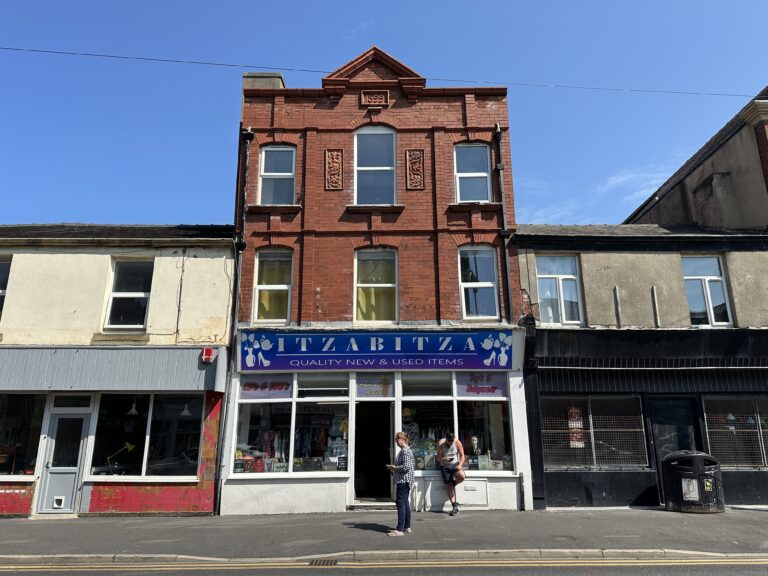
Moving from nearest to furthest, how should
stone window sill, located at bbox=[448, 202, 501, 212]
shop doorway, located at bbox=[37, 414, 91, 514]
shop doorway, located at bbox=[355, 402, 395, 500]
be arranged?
1. shop doorway, located at bbox=[37, 414, 91, 514]
2. shop doorway, located at bbox=[355, 402, 395, 500]
3. stone window sill, located at bbox=[448, 202, 501, 212]

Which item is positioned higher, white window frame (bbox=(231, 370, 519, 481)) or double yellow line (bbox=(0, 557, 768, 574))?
white window frame (bbox=(231, 370, 519, 481))

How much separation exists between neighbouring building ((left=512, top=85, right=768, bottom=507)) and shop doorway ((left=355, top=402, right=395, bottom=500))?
11.3 feet

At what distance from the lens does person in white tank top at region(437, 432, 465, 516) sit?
35.7 feet

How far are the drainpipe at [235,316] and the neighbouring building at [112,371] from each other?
109mm

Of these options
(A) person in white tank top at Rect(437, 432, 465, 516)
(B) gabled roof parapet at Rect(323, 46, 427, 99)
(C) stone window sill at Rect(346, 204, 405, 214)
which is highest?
(B) gabled roof parapet at Rect(323, 46, 427, 99)

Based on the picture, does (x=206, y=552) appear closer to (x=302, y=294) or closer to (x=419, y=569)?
(x=419, y=569)

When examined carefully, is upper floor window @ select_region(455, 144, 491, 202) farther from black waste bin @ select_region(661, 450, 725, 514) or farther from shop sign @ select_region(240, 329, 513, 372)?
black waste bin @ select_region(661, 450, 725, 514)

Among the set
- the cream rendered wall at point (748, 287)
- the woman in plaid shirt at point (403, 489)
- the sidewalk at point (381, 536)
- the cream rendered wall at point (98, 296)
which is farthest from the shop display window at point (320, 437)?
the cream rendered wall at point (748, 287)

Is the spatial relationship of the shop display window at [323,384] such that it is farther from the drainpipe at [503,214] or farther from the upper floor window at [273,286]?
the drainpipe at [503,214]

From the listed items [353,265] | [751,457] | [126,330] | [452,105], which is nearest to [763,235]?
[751,457]

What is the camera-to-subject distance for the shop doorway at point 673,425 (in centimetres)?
1227

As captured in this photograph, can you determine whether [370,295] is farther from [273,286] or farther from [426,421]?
[426,421]

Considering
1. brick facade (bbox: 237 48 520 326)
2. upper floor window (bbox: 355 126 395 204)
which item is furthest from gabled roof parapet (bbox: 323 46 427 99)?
upper floor window (bbox: 355 126 395 204)

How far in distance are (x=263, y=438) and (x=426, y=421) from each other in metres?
3.82
